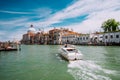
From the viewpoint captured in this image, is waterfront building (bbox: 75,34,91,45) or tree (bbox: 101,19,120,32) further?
waterfront building (bbox: 75,34,91,45)

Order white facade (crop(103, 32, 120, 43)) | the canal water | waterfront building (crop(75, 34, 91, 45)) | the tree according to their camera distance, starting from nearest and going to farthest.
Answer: the canal water → white facade (crop(103, 32, 120, 43)) → the tree → waterfront building (crop(75, 34, 91, 45))

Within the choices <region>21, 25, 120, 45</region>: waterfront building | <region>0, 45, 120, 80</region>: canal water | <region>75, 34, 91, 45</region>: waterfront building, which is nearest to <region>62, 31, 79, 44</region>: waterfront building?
<region>21, 25, 120, 45</region>: waterfront building

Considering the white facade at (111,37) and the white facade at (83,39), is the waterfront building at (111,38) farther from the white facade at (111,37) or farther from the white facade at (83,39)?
the white facade at (83,39)

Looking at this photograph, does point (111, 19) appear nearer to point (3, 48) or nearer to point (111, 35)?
point (111, 35)

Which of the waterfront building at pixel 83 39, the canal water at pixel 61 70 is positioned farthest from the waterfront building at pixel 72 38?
the canal water at pixel 61 70

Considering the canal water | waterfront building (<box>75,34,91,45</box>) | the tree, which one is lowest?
the canal water

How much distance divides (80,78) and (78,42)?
3057 inches

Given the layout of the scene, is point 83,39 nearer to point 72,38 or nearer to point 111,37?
point 72,38

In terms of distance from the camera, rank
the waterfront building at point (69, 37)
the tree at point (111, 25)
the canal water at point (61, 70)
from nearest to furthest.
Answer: the canal water at point (61, 70) < the tree at point (111, 25) < the waterfront building at point (69, 37)

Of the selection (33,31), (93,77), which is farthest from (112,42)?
(33,31)

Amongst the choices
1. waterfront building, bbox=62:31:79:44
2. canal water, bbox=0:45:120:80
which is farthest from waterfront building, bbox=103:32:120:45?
canal water, bbox=0:45:120:80

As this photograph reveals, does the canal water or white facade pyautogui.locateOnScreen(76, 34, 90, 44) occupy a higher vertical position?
white facade pyautogui.locateOnScreen(76, 34, 90, 44)

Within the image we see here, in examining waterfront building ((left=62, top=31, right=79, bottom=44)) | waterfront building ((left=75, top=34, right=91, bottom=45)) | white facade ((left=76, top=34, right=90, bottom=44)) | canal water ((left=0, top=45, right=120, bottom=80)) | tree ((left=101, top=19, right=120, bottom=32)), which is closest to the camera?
canal water ((left=0, top=45, right=120, bottom=80))

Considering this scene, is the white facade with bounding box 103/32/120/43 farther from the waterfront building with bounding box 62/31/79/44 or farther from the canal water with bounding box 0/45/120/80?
the canal water with bounding box 0/45/120/80
